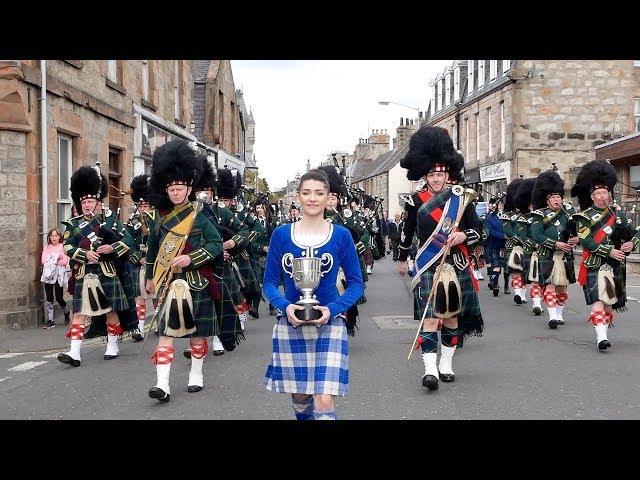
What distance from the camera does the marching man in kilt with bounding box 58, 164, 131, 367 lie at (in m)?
7.92

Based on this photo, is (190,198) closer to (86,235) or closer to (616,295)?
(86,235)

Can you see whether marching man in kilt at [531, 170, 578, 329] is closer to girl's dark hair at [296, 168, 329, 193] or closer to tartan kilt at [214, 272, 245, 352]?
tartan kilt at [214, 272, 245, 352]

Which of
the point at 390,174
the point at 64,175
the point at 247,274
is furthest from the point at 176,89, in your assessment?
the point at 390,174

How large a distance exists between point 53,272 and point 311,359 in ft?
26.4

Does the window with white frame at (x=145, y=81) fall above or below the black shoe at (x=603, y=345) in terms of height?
above

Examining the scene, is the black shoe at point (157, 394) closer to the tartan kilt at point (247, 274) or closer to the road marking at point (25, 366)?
the road marking at point (25, 366)

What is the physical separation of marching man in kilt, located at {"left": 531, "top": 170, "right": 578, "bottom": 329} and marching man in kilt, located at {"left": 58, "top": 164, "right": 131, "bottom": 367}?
5.66 m

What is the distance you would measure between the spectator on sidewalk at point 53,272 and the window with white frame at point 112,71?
18.0 feet

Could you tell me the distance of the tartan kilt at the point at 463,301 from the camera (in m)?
6.46

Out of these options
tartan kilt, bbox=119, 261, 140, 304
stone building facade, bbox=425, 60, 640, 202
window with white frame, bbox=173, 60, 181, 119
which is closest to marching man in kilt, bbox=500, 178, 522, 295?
tartan kilt, bbox=119, 261, 140, 304

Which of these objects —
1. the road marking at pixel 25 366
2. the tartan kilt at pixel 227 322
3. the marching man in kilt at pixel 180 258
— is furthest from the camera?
the road marking at pixel 25 366

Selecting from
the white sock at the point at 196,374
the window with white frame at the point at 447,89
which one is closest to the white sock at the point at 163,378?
the white sock at the point at 196,374

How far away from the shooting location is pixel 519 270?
12.8 meters
